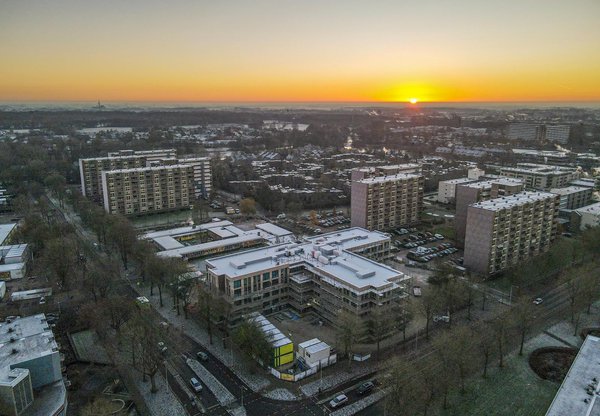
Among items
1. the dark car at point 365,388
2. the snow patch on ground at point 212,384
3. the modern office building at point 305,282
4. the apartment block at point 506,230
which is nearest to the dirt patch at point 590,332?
the apartment block at point 506,230

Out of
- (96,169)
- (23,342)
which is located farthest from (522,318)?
(96,169)

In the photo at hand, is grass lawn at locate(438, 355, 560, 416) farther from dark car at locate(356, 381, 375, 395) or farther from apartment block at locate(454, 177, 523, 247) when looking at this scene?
apartment block at locate(454, 177, 523, 247)

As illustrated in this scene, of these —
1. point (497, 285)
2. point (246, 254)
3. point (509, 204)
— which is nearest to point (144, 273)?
point (246, 254)

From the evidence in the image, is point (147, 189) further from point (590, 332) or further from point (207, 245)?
point (590, 332)

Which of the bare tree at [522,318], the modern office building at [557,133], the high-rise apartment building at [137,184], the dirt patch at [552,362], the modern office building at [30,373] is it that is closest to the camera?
the modern office building at [30,373]

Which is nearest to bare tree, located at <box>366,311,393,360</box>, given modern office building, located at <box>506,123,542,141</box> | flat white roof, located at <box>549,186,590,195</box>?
flat white roof, located at <box>549,186,590,195</box>

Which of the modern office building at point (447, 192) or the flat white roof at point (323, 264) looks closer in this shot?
the flat white roof at point (323, 264)

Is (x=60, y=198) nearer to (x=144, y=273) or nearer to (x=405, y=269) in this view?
(x=144, y=273)

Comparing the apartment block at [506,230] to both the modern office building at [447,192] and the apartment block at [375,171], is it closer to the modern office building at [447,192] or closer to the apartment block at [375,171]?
the apartment block at [375,171]
